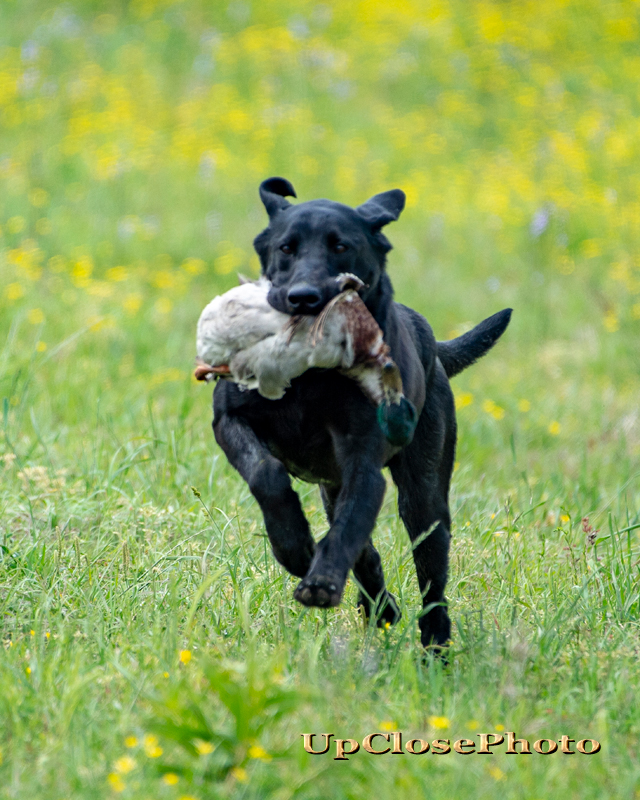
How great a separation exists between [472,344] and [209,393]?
2.23 meters

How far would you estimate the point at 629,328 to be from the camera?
24.3 feet

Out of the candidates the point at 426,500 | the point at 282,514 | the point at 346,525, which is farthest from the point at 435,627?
the point at 282,514

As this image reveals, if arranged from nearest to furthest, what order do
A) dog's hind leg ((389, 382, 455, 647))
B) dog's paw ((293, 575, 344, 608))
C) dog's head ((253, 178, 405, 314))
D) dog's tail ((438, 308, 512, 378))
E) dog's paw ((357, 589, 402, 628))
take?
dog's paw ((293, 575, 344, 608)) < dog's head ((253, 178, 405, 314)) < dog's paw ((357, 589, 402, 628)) < dog's hind leg ((389, 382, 455, 647)) < dog's tail ((438, 308, 512, 378))

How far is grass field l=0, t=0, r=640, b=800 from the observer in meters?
2.16

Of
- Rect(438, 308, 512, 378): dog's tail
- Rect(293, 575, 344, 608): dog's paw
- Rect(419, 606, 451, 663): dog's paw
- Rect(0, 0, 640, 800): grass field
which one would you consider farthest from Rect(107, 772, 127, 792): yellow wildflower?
Rect(438, 308, 512, 378): dog's tail

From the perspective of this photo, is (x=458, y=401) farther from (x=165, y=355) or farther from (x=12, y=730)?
(x=12, y=730)

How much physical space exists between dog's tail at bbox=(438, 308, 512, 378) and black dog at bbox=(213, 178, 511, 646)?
0.24 metres

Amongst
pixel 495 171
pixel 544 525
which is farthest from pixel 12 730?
pixel 495 171

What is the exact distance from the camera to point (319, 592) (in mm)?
2369

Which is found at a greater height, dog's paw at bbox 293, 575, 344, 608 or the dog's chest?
the dog's chest

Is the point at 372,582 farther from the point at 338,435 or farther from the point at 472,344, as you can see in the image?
the point at 472,344

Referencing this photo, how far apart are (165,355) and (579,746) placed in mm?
4290

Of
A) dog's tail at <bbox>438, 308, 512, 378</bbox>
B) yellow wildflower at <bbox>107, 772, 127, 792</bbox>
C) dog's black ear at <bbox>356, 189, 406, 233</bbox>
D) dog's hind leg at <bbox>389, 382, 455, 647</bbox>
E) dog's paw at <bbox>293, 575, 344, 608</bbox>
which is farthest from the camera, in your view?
dog's tail at <bbox>438, 308, 512, 378</bbox>

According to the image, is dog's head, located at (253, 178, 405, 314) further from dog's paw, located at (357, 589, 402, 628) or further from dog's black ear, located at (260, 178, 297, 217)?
dog's paw, located at (357, 589, 402, 628)
